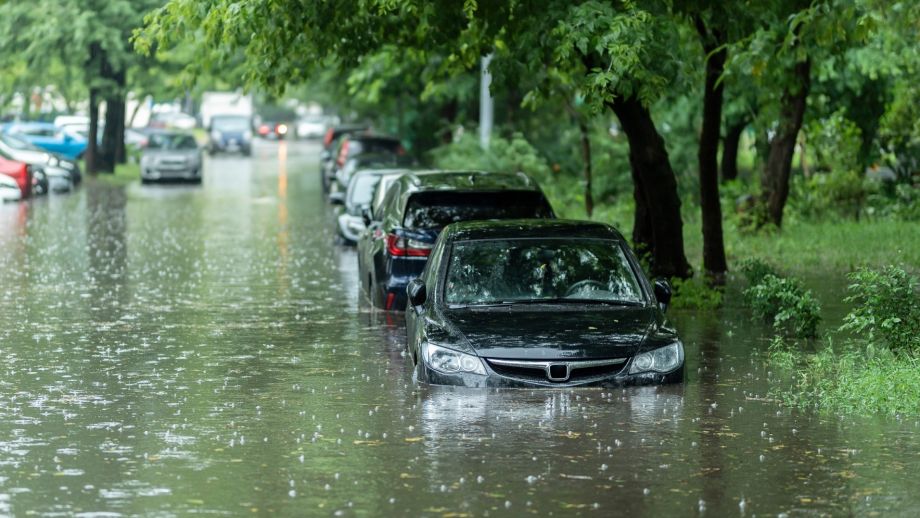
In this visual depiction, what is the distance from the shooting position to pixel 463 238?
13.4 meters

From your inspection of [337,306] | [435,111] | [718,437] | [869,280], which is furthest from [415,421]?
[435,111]

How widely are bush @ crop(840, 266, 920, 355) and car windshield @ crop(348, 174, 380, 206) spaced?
47.2 feet

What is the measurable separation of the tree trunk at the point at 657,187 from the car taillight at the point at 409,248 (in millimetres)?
3021

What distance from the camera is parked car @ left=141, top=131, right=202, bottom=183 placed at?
51.1 m

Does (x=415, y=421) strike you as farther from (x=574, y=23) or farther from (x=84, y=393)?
(x=574, y=23)

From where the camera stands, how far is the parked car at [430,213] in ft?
57.8

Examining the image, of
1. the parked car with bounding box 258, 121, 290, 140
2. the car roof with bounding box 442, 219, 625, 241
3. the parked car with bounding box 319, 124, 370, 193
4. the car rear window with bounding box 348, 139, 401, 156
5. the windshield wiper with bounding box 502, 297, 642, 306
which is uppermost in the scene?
the car roof with bounding box 442, 219, 625, 241

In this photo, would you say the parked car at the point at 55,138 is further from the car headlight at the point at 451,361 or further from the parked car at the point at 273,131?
the parked car at the point at 273,131

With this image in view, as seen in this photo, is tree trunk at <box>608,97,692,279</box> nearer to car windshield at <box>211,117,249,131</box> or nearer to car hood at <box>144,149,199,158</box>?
car hood at <box>144,149,199,158</box>

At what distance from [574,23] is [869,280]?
14.2 feet

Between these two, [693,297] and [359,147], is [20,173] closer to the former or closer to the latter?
[359,147]

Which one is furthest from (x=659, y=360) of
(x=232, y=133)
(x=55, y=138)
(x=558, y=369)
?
(x=232, y=133)

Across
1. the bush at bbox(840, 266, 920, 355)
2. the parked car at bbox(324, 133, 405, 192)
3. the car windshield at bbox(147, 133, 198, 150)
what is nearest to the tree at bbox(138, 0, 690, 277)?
the bush at bbox(840, 266, 920, 355)

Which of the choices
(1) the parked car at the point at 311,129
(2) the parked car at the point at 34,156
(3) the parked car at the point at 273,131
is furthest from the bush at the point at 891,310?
(1) the parked car at the point at 311,129
